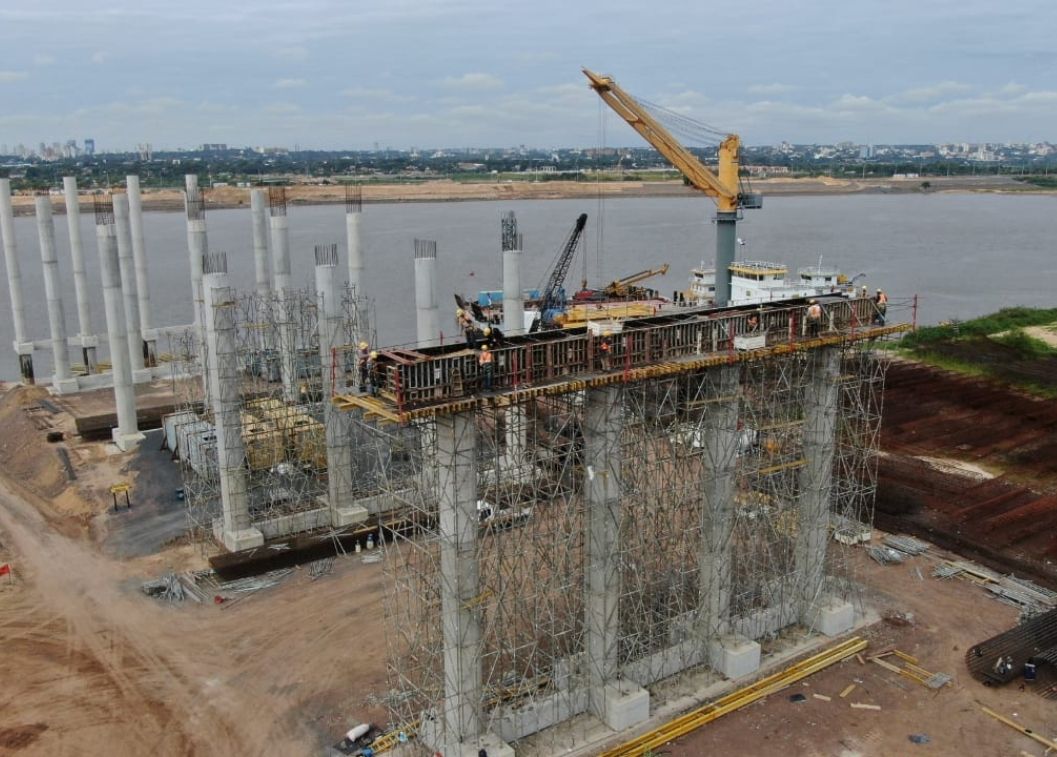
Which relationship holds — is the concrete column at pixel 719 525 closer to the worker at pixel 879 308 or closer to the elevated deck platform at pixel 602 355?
the elevated deck platform at pixel 602 355

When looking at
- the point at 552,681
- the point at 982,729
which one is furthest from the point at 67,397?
the point at 982,729

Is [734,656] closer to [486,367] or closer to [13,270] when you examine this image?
[486,367]

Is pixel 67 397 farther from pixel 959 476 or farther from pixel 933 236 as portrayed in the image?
pixel 933 236

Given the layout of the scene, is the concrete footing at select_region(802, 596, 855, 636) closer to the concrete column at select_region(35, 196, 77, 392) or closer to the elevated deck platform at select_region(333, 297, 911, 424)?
the elevated deck platform at select_region(333, 297, 911, 424)

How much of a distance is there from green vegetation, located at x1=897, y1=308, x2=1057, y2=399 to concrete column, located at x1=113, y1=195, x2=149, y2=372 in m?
48.3

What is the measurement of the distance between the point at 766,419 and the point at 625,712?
9.92m

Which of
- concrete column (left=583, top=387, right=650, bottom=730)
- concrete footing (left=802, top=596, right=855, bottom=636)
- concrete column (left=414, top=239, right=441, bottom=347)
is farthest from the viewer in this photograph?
concrete column (left=414, top=239, right=441, bottom=347)

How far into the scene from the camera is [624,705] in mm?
21438

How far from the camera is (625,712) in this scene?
21.5m

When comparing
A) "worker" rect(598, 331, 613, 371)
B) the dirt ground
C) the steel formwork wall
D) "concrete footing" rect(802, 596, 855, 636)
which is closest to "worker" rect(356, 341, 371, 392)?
the steel formwork wall

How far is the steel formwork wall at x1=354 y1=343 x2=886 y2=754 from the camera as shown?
20203 mm

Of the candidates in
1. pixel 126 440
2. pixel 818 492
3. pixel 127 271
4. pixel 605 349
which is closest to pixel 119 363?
pixel 126 440

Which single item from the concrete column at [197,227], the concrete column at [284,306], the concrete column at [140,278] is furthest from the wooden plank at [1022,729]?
the concrete column at [140,278]

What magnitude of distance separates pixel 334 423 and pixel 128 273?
24.6 metres
